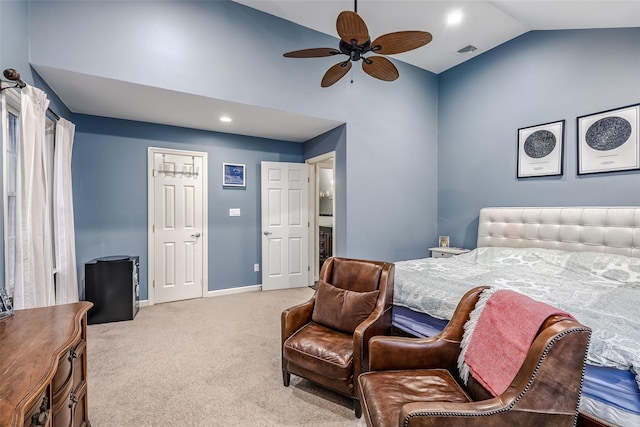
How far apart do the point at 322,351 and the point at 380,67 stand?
2.34 meters

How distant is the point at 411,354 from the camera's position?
163 centimetres

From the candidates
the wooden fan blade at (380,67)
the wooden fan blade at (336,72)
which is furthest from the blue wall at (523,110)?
the wooden fan blade at (336,72)

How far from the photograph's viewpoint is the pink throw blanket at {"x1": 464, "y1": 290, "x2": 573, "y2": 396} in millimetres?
1261

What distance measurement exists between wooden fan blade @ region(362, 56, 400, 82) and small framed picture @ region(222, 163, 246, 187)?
2661 mm

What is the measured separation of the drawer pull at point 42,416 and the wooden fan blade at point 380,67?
2.75 metres

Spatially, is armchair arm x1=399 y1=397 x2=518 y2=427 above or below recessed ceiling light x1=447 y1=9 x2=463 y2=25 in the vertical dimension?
below

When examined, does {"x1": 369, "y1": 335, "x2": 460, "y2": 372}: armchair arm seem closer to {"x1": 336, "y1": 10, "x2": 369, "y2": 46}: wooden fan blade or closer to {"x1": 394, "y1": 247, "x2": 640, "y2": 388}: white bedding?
{"x1": 394, "y1": 247, "x2": 640, "y2": 388}: white bedding

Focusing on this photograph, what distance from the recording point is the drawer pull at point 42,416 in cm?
95

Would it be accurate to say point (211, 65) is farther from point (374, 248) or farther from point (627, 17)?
point (627, 17)

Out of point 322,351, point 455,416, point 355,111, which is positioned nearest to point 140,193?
point 355,111

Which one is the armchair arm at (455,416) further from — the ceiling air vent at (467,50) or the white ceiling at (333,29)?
the ceiling air vent at (467,50)

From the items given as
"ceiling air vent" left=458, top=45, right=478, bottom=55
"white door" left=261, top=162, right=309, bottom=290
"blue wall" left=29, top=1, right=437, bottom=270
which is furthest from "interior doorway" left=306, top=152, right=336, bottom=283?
"ceiling air vent" left=458, top=45, right=478, bottom=55

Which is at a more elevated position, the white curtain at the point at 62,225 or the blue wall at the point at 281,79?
the blue wall at the point at 281,79

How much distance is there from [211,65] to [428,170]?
11.3 ft
